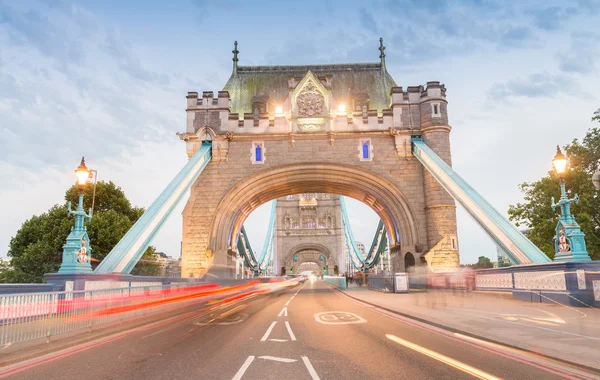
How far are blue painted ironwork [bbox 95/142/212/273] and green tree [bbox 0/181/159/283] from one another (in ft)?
35.3

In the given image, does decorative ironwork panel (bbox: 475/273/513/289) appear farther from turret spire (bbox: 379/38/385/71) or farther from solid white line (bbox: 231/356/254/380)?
turret spire (bbox: 379/38/385/71)

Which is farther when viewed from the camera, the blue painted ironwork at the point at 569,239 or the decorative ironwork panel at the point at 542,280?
the decorative ironwork panel at the point at 542,280

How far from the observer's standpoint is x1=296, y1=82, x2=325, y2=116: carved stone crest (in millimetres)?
29797

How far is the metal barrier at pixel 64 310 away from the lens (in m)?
8.06

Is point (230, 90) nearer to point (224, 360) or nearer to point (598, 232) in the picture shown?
point (598, 232)

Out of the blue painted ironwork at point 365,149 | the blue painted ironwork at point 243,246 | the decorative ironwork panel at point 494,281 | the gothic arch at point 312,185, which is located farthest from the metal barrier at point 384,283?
the blue painted ironwork at point 243,246

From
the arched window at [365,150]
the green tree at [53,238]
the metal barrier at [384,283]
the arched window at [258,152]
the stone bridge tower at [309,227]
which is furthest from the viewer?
the stone bridge tower at [309,227]

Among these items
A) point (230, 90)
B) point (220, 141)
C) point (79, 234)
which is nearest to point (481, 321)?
point (79, 234)

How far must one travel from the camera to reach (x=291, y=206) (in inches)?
3863

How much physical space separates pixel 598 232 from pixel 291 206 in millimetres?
74597

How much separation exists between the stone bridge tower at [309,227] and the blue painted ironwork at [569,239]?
268 feet

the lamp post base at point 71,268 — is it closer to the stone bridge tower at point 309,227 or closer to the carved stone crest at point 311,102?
the carved stone crest at point 311,102

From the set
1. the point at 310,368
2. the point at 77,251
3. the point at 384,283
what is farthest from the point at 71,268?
the point at 384,283

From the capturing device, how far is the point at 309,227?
97812mm
